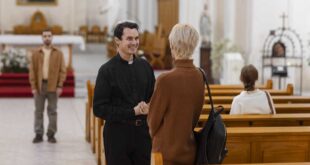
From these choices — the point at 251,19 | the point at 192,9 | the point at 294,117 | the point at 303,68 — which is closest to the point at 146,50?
the point at 192,9

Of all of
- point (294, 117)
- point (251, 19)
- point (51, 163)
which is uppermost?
point (251, 19)

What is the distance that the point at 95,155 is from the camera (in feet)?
25.1

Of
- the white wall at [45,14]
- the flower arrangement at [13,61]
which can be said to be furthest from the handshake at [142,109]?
the white wall at [45,14]

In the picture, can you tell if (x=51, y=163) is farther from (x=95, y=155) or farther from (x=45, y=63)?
(x=45, y=63)

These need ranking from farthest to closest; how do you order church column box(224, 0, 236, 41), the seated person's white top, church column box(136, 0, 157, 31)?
church column box(136, 0, 157, 31)
church column box(224, 0, 236, 41)
the seated person's white top

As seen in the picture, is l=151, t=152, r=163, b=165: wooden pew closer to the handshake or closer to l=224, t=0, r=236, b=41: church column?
the handshake

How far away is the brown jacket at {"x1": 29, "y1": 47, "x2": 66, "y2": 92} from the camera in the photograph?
8.01m

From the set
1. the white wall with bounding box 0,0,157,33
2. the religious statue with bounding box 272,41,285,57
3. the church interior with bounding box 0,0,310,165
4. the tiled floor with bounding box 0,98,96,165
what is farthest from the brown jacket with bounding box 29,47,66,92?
the white wall with bounding box 0,0,157,33

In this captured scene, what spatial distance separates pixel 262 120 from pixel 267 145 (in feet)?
2.66

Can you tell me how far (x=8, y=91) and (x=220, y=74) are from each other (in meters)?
5.23

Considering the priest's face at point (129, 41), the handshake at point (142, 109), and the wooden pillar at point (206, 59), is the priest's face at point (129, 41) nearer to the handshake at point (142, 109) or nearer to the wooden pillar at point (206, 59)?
the handshake at point (142, 109)

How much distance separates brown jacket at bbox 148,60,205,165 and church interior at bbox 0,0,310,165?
0.17 m

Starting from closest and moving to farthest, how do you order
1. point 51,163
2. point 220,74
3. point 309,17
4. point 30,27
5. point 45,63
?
point 51,163
point 45,63
point 309,17
point 220,74
point 30,27

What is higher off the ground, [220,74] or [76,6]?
[76,6]
